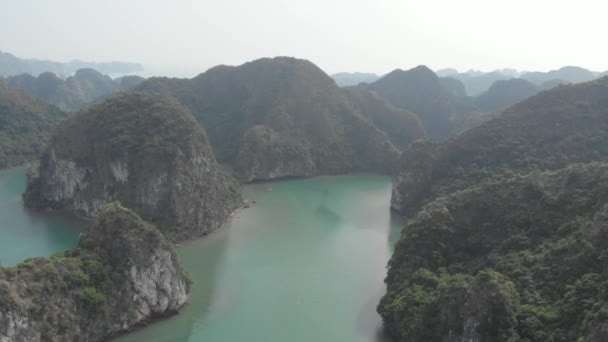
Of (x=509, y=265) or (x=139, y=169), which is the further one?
(x=139, y=169)

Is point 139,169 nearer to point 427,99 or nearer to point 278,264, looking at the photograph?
point 278,264

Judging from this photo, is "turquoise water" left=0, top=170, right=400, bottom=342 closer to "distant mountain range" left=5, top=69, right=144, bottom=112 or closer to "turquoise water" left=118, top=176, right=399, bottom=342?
"turquoise water" left=118, top=176, right=399, bottom=342

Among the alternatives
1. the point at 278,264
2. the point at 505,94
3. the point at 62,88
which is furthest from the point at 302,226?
the point at 62,88

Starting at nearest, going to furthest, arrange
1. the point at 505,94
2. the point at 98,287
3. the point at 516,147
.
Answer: the point at 98,287
the point at 516,147
the point at 505,94

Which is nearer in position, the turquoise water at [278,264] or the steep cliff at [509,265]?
the steep cliff at [509,265]

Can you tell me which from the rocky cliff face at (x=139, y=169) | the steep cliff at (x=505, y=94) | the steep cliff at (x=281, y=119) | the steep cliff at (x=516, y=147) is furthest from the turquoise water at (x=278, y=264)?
the steep cliff at (x=505, y=94)

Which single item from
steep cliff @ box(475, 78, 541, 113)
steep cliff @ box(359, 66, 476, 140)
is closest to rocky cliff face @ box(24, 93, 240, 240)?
steep cliff @ box(359, 66, 476, 140)

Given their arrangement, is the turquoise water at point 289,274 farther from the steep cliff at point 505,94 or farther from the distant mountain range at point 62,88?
the distant mountain range at point 62,88
